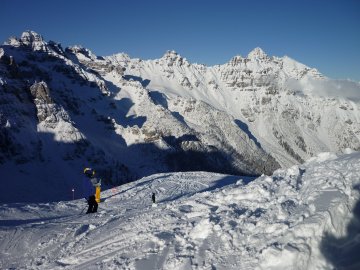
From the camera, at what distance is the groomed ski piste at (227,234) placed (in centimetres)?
1081

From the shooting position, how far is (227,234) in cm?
1290

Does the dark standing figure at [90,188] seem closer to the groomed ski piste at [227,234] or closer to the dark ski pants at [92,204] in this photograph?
the dark ski pants at [92,204]

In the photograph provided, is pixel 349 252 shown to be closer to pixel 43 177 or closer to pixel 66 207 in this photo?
pixel 66 207

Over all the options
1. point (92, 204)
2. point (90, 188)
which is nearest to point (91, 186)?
point (90, 188)

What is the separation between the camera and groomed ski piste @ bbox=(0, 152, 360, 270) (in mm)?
10812

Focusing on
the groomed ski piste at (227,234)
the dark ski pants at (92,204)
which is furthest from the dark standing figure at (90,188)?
the groomed ski piste at (227,234)

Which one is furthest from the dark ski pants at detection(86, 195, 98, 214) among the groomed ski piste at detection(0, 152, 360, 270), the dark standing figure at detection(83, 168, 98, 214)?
the groomed ski piste at detection(0, 152, 360, 270)

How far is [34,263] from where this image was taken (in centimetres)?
1389

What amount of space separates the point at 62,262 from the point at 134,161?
145 meters

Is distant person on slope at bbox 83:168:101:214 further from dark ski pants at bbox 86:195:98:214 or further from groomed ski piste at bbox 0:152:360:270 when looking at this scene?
groomed ski piste at bbox 0:152:360:270

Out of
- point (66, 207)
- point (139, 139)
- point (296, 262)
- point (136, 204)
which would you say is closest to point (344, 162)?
point (296, 262)

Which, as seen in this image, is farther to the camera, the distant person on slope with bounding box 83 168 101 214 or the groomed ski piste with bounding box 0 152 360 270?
the distant person on slope with bounding box 83 168 101 214

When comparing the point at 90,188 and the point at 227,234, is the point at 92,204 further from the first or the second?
the point at 227,234

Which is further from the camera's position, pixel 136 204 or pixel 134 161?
pixel 134 161
